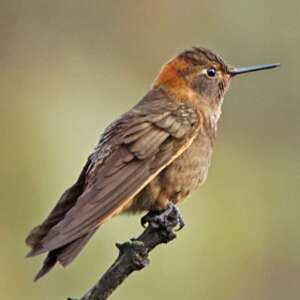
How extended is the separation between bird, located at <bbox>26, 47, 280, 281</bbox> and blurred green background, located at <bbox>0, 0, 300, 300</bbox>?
4.30 ft

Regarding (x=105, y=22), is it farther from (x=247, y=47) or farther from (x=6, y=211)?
(x=6, y=211)

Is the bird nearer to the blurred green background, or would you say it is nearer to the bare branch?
the bare branch

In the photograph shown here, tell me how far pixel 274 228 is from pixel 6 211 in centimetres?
228

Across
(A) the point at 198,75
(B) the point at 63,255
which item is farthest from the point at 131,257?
(A) the point at 198,75

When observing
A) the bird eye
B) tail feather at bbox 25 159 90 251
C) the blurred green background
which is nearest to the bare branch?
tail feather at bbox 25 159 90 251

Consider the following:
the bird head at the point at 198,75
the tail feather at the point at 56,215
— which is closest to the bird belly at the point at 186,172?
the tail feather at the point at 56,215

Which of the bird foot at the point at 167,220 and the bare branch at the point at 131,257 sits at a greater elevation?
the bird foot at the point at 167,220

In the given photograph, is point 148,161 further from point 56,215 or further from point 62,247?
point 62,247

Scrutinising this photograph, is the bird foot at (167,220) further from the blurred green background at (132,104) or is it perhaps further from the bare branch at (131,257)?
the blurred green background at (132,104)

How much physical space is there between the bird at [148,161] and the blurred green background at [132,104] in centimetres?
131

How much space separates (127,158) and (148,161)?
0.12 metres

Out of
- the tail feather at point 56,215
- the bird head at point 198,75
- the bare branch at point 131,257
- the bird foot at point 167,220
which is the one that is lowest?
the bare branch at point 131,257

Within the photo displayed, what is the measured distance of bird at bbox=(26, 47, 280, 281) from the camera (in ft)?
12.4

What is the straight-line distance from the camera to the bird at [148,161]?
3775 millimetres
